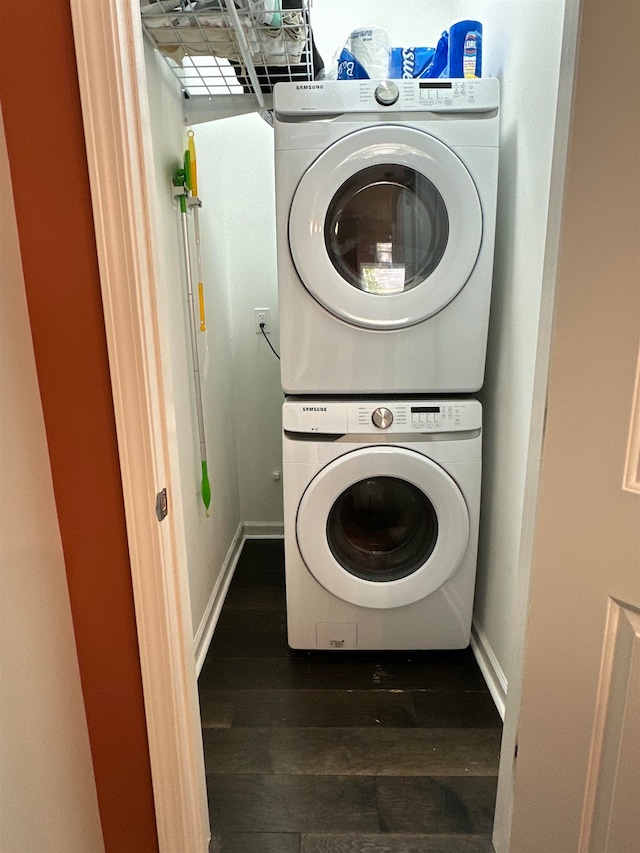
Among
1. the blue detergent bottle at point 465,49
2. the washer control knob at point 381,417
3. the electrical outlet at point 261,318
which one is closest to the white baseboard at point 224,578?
the washer control knob at point 381,417

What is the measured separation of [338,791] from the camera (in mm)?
1382

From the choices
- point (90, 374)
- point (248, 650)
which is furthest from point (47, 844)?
point (248, 650)

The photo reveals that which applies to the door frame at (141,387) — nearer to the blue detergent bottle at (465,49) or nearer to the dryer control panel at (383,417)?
the dryer control panel at (383,417)

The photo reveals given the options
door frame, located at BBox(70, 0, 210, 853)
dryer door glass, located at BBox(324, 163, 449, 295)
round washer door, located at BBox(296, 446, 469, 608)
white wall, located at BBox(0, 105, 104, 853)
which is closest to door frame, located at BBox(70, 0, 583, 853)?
door frame, located at BBox(70, 0, 210, 853)

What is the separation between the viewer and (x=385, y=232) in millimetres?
1594

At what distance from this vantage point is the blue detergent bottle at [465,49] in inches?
62.8

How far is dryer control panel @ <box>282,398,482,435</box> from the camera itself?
1.64m

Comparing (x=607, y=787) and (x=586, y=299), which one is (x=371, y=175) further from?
(x=607, y=787)

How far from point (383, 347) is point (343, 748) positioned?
1119 mm

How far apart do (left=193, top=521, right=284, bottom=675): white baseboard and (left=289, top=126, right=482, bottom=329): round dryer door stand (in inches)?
42.6

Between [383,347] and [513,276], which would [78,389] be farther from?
[513,276]

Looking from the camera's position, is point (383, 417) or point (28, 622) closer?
point (28, 622)

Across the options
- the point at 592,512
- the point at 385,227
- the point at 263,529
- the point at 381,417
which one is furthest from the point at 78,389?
the point at 263,529

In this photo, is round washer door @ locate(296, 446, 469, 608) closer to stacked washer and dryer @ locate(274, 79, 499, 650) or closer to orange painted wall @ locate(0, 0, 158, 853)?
stacked washer and dryer @ locate(274, 79, 499, 650)
